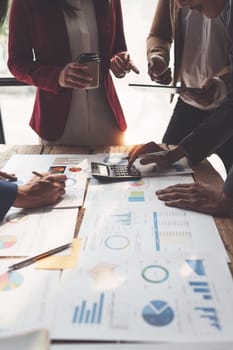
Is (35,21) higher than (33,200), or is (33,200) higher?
Result: (35,21)

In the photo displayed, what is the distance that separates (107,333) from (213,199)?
0.52m

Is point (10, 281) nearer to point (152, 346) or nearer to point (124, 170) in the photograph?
point (152, 346)

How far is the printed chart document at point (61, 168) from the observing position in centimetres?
117

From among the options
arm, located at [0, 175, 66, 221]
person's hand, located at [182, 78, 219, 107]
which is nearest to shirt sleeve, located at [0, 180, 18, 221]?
arm, located at [0, 175, 66, 221]

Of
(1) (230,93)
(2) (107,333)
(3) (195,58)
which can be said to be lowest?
(2) (107,333)

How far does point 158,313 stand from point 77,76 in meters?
0.86

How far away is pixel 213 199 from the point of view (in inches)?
41.7

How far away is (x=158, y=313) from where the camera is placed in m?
0.70

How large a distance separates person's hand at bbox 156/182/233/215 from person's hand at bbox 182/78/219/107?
1.23 feet

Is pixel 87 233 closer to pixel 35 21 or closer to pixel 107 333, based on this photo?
pixel 107 333

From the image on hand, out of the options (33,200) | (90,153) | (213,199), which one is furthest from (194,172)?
(33,200)

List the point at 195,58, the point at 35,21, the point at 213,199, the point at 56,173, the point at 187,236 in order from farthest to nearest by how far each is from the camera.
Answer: the point at 195,58 < the point at 35,21 < the point at 56,173 < the point at 213,199 < the point at 187,236

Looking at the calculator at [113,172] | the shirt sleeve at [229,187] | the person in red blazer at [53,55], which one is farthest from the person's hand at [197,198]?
the person in red blazer at [53,55]

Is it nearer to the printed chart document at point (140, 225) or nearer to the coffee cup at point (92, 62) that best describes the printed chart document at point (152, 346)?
the printed chart document at point (140, 225)
